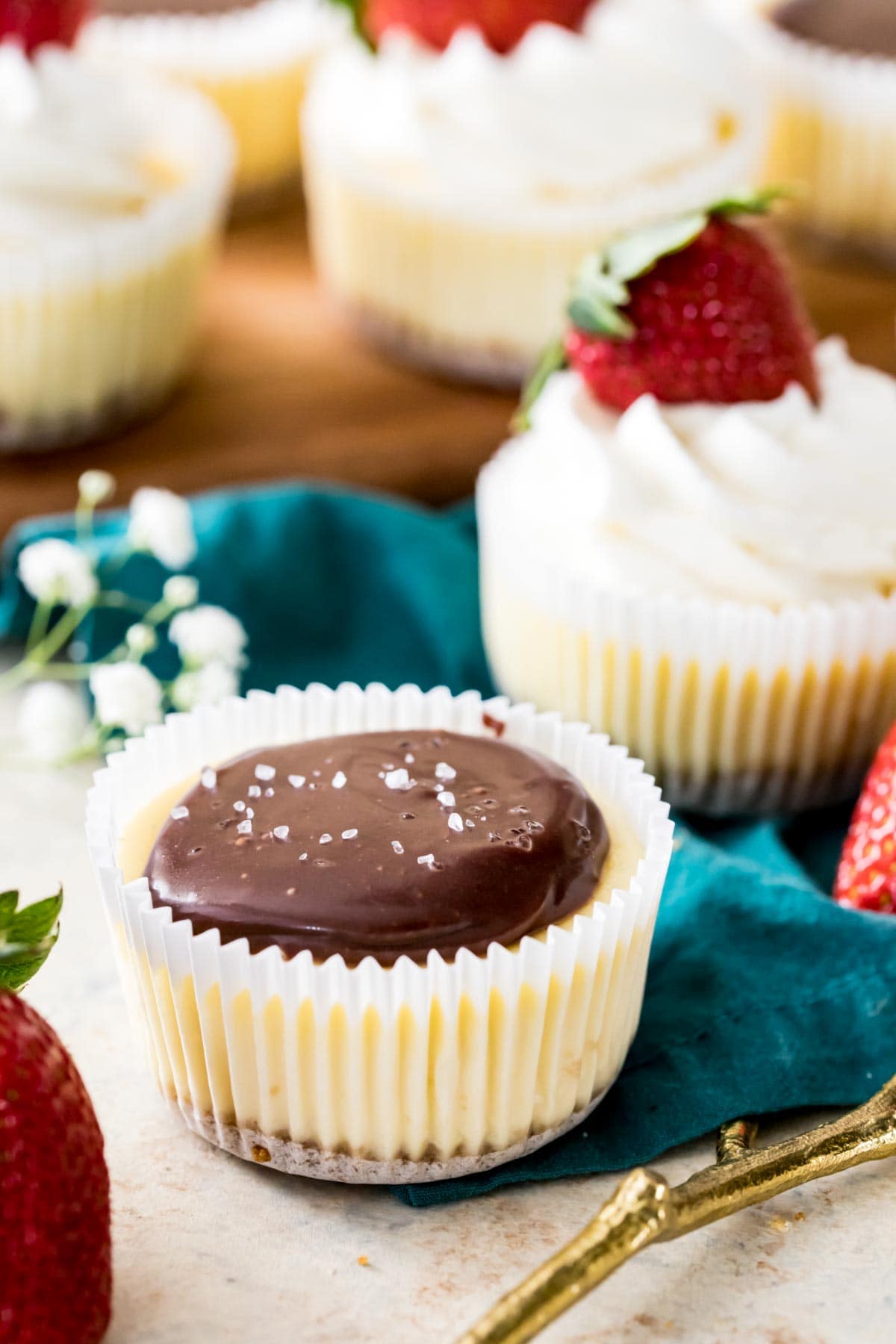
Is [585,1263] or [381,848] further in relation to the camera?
[381,848]

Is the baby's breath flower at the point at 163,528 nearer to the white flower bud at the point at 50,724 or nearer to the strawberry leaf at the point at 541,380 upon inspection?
the white flower bud at the point at 50,724

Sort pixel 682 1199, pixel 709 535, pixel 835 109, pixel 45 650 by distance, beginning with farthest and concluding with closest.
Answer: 1. pixel 835 109
2. pixel 45 650
3. pixel 709 535
4. pixel 682 1199

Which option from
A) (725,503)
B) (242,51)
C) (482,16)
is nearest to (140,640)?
(725,503)

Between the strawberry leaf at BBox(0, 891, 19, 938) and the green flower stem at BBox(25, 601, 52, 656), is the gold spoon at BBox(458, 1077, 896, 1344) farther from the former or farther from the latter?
the green flower stem at BBox(25, 601, 52, 656)

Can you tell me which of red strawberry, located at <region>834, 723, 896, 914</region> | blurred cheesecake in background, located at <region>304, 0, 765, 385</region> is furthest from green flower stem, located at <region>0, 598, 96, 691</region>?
red strawberry, located at <region>834, 723, 896, 914</region>

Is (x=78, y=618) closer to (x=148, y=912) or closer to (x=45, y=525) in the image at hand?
(x=45, y=525)

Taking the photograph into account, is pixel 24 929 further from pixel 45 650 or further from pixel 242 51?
pixel 242 51

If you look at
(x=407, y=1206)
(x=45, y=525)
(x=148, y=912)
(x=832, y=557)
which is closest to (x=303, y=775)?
(x=148, y=912)
